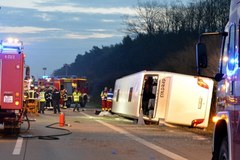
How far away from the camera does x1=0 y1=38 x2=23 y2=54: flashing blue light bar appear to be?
52.4ft

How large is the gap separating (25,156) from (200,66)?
5867mm

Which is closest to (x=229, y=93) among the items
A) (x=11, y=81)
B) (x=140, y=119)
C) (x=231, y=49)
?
(x=231, y=49)

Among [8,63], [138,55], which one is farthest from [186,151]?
[138,55]

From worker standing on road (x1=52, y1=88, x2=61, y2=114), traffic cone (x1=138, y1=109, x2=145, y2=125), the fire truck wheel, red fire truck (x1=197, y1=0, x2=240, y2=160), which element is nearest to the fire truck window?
red fire truck (x1=197, y1=0, x2=240, y2=160)

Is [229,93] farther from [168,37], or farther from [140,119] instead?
[168,37]

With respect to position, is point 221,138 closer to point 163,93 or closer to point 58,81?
point 163,93

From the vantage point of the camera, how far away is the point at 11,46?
1612 centimetres

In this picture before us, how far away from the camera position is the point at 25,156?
38.7ft

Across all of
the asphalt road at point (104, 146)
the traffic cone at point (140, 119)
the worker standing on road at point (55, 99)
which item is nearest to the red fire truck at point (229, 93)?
the asphalt road at point (104, 146)

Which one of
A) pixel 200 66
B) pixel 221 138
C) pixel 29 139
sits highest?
pixel 200 66

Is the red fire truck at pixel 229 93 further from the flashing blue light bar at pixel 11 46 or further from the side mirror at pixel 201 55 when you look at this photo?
the flashing blue light bar at pixel 11 46

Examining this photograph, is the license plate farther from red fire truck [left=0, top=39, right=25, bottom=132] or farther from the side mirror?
the side mirror

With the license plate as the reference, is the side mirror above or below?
above

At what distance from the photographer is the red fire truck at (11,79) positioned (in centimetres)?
→ 1563
